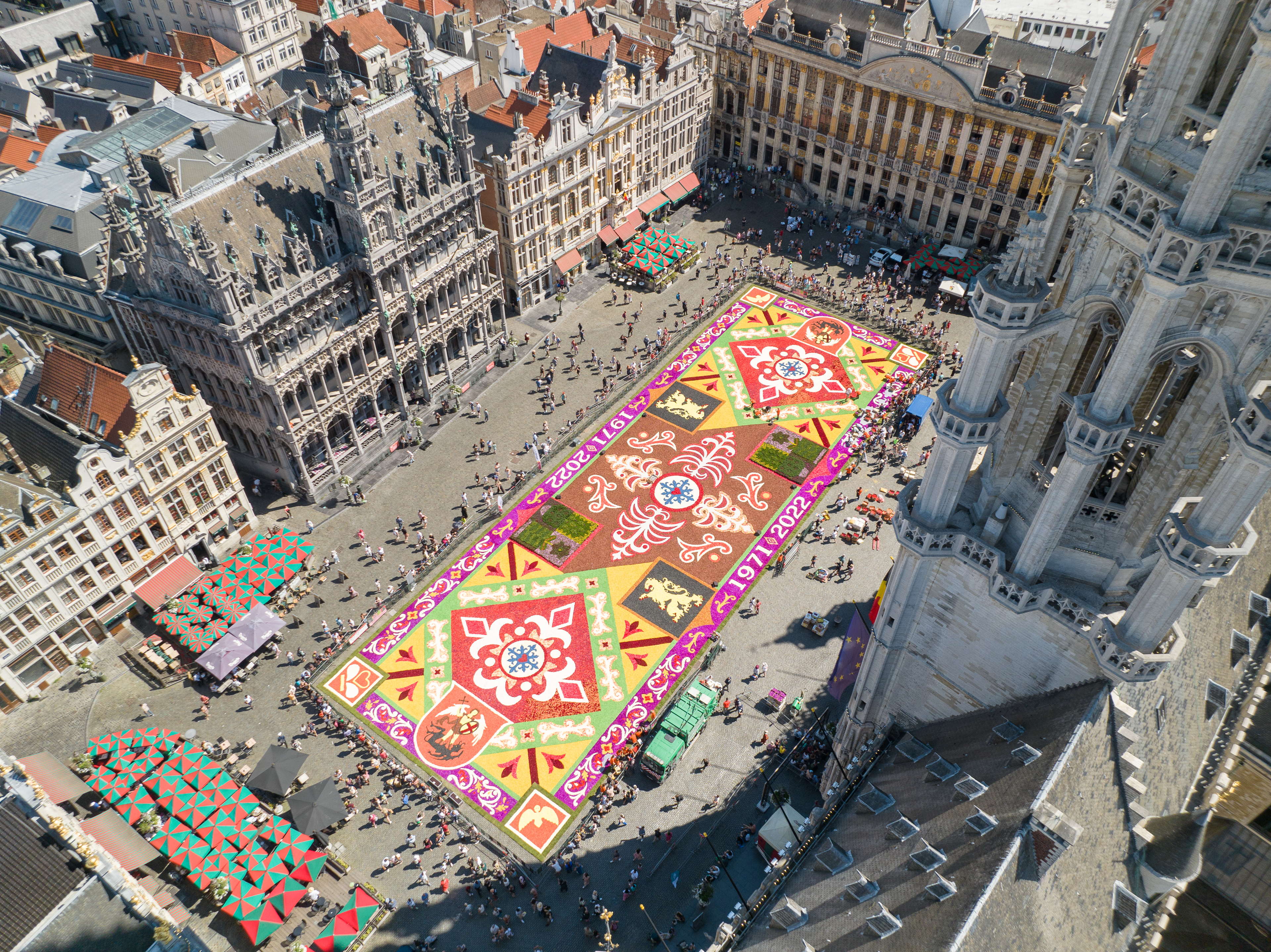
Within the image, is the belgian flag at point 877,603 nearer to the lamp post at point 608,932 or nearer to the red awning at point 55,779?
the lamp post at point 608,932

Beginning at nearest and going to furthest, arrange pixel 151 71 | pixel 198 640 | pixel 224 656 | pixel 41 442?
1. pixel 41 442
2. pixel 224 656
3. pixel 198 640
4. pixel 151 71

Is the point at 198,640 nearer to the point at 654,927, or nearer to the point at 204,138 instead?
the point at 654,927

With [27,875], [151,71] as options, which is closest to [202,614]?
[27,875]

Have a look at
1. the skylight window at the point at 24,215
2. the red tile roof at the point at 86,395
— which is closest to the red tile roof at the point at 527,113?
the skylight window at the point at 24,215

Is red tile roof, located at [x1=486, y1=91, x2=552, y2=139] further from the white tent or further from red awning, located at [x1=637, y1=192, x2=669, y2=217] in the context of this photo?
the white tent

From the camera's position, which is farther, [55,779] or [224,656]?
[224,656]
